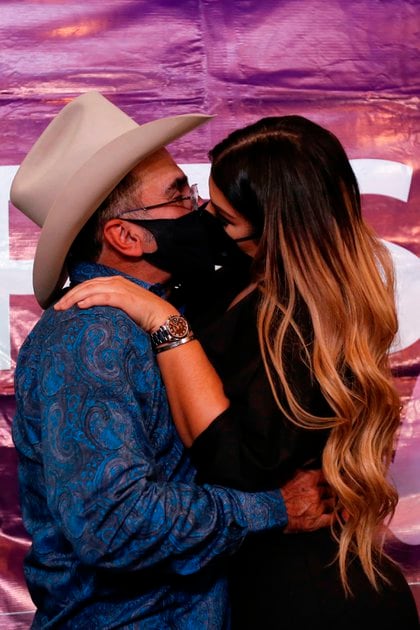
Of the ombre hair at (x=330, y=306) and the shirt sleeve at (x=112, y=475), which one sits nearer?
the shirt sleeve at (x=112, y=475)

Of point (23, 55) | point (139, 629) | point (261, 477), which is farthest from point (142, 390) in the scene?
point (23, 55)

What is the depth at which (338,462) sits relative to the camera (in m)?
1.78

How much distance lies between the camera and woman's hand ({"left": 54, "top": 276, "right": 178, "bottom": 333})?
1614mm

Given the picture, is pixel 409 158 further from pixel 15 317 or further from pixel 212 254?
pixel 15 317

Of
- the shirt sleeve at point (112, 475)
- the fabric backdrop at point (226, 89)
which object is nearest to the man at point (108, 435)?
the shirt sleeve at point (112, 475)

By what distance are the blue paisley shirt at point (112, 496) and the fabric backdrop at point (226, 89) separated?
3.05 ft

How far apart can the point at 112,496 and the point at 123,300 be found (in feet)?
1.20

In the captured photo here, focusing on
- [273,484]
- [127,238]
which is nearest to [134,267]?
[127,238]

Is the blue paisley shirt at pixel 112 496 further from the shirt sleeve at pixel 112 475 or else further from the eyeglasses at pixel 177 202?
the eyeglasses at pixel 177 202

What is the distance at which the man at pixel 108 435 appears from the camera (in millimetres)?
1474

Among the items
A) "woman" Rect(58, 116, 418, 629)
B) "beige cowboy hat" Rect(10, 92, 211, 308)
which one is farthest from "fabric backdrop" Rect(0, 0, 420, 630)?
"woman" Rect(58, 116, 418, 629)

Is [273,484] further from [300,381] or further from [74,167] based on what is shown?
[74,167]

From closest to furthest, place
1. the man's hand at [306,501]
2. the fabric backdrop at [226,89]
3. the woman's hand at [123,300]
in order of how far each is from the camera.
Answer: the woman's hand at [123,300]
the man's hand at [306,501]
the fabric backdrop at [226,89]

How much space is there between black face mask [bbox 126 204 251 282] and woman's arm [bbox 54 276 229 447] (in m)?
0.14
